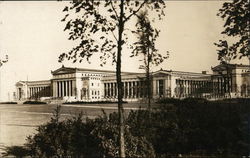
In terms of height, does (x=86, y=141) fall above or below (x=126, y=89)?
below

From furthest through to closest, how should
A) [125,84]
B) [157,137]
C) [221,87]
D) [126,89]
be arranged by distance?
[125,84], [126,89], [221,87], [157,137]

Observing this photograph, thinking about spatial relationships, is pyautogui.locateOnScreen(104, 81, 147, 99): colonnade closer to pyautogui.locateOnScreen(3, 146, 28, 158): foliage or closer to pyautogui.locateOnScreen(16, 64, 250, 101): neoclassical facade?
pyautogui.locateOnScreen(16, 64, 250, 101): neoclassical facade

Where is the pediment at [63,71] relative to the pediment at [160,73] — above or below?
above

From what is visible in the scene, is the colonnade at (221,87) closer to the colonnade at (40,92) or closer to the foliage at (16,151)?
the foliage at (16,151)

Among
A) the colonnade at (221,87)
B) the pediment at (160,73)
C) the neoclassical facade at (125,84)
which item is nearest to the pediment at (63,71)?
the neoclassical facade at (125,84)

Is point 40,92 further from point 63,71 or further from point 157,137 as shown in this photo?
point 157,137

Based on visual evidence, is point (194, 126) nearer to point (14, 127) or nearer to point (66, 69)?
point (14, 127)

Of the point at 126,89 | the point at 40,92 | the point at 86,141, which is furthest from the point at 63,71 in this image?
the point at 86,141

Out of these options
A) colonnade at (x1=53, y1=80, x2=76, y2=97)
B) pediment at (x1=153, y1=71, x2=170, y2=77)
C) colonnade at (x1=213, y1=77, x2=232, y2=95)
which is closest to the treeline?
colonnade at (x1=213, y1=77, x2=232, y2=95)
